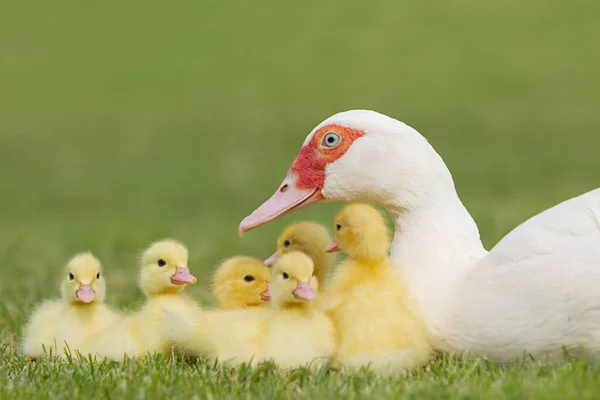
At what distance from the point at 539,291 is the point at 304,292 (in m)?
0.95

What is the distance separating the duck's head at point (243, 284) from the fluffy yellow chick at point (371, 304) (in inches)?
13.6

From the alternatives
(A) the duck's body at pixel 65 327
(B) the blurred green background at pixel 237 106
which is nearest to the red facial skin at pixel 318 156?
(A) the duck's body at pixel 65 327

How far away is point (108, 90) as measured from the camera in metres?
21.9

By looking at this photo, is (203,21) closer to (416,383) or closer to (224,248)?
(224,248)

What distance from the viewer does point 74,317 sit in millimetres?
4840

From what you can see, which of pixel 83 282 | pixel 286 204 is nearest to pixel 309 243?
pixel 286 204

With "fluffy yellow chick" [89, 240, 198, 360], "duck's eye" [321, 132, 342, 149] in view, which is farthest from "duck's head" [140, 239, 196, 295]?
"duck's eye" [321, 132, 342, 149]

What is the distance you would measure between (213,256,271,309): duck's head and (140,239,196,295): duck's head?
18 centimetres

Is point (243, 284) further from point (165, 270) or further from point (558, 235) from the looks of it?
point (558, 235)

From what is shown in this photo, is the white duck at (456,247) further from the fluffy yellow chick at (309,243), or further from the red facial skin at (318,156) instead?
the fluffy yellow chick at (309,243)

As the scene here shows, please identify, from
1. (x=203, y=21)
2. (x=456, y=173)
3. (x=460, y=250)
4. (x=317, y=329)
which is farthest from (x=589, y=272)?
(x=203, y=21)

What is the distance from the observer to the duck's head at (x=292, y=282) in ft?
13.4

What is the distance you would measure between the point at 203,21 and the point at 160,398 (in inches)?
860

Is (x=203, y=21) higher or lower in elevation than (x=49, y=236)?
higher
